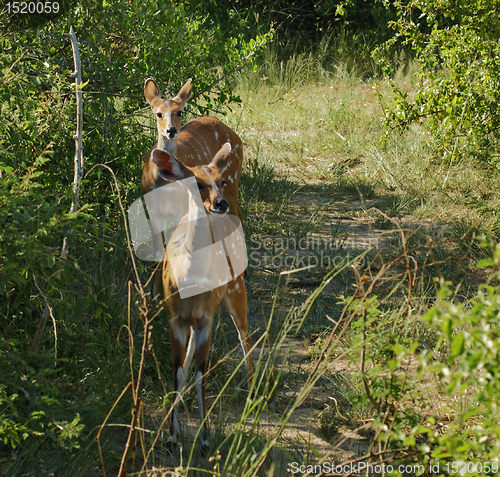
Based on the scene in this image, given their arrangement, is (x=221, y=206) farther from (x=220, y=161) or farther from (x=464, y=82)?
(x=464, y=82)

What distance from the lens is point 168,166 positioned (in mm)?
3256

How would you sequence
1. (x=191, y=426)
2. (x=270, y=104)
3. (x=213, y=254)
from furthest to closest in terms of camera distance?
(x=270, y=104)
(x=213, y=254)
(x=191, y=426)

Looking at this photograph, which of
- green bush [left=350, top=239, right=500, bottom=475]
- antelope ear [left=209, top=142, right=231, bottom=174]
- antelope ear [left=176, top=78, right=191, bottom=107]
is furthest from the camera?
antelope ear [left=176, top=78, right=191, bottom=107]

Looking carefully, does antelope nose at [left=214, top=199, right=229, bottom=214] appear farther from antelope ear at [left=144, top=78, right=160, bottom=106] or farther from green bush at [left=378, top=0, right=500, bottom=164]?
green bush at [left=378, top=0, right=500, bottom=164]

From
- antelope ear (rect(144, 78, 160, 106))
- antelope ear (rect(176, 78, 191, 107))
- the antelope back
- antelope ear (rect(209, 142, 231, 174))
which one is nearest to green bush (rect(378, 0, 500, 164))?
the antelope back

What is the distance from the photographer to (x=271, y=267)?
16.3ft

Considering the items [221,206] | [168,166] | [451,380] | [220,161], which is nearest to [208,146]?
[220,161]

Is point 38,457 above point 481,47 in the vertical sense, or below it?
below

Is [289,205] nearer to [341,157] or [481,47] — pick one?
[341,157]

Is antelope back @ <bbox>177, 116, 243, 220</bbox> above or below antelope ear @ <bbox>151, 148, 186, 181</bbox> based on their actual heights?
below

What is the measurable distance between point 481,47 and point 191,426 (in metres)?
4.49

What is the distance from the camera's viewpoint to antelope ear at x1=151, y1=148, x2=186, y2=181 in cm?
320

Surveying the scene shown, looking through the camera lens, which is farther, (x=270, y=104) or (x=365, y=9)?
(x=365, y=9)

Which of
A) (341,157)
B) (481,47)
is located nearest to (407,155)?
(341,157)
